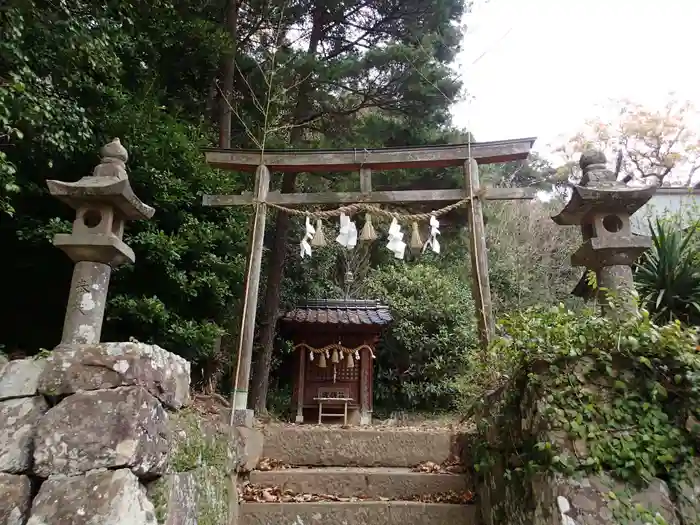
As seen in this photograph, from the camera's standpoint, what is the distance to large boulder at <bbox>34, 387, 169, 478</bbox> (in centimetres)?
240

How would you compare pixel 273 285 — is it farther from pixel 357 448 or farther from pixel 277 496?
pixel 277 496

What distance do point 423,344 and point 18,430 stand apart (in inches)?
416

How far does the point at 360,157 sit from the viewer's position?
6.75m

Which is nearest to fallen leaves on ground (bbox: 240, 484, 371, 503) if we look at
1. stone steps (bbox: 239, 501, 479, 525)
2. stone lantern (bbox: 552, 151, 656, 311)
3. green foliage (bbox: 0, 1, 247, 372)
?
stone steps (bbox: 239, 501, 479, 525)

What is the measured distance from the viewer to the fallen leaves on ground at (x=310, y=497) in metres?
4.15

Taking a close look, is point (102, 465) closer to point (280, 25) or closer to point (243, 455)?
point (243, 455)

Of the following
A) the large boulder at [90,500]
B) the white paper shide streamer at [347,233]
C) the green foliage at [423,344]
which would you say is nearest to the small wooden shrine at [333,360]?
the green foliage at [423,344]

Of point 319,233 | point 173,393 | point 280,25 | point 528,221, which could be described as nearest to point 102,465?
point 173,393

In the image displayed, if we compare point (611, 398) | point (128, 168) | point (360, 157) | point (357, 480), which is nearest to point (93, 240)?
point (128, 168)

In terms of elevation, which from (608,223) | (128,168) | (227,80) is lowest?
(608,223)

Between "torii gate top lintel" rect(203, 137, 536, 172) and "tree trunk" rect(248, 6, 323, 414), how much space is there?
2567mm

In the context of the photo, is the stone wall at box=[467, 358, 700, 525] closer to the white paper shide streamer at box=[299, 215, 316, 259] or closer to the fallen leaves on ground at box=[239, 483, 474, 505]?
the fallen leaves on ground at box=[239, 483, 474, 505]

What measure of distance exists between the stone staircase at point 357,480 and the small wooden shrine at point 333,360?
6.05 metres

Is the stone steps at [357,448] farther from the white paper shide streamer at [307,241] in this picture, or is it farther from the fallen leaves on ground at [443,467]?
the white paper shide streamer at [307,241]
